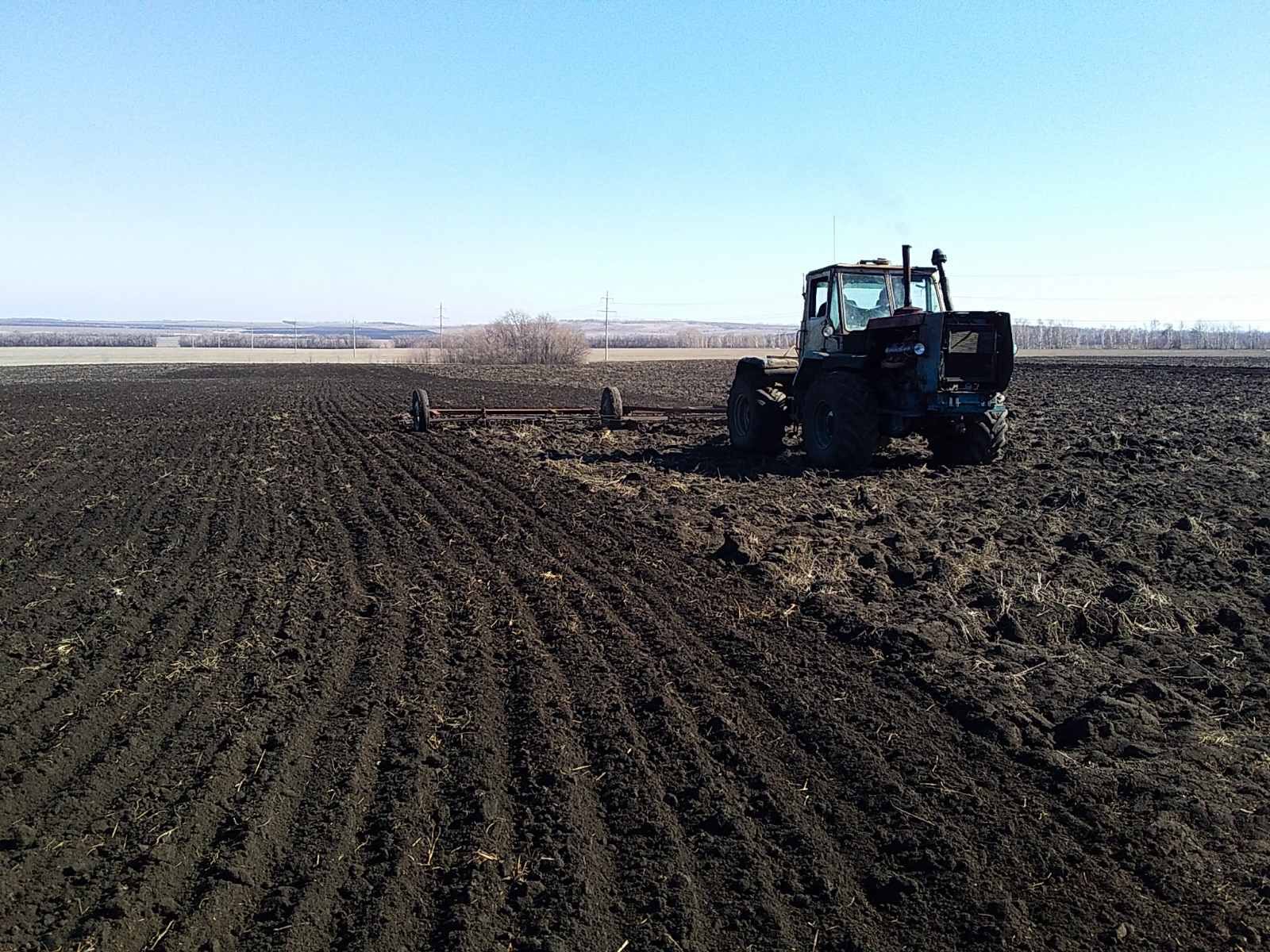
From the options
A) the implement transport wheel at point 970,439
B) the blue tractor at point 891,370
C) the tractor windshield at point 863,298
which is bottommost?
the implement transport wheel at point 970,439

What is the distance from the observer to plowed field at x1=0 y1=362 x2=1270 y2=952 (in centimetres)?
343

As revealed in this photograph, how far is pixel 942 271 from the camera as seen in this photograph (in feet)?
40.9

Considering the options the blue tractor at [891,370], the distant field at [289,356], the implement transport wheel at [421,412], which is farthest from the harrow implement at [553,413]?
the distant field at [289,356]

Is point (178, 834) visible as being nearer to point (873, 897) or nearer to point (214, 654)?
point (214, 654)

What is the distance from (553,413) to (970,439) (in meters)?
8.12

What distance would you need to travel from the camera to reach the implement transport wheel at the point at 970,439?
1220cm

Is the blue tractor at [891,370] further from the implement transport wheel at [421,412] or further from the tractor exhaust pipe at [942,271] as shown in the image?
the implement transport wheel at [421,412]

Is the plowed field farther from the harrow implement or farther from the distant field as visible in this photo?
the distant field

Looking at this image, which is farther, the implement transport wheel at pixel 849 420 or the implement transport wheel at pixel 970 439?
the implement transport wheel at pixel 970 439

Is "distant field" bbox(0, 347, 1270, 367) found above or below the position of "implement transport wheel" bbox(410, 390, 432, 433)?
above

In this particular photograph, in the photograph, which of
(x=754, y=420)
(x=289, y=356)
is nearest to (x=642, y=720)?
(x=754, y=420)

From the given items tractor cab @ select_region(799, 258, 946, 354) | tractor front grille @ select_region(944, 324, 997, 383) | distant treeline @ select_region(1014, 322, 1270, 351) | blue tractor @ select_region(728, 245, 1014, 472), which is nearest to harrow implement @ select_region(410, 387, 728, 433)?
blue tractor @ select_region(728, 245, 1014, 472)

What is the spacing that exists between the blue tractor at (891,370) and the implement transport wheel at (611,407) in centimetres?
392

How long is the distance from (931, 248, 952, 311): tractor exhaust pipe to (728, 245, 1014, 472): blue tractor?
10mm
